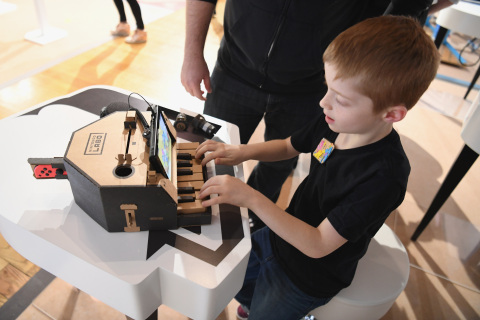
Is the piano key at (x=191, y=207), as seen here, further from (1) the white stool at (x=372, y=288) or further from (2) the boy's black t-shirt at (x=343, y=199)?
(1) the white stool at (x=372, y=288)

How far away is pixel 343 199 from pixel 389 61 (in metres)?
0.35

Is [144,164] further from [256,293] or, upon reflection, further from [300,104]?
[300,104]

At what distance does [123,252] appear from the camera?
890 millimetres

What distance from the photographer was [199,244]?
935mm

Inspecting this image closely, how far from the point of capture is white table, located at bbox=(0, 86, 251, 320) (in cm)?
86

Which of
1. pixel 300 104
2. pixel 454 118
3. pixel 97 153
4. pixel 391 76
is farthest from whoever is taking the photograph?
pixel 454 118

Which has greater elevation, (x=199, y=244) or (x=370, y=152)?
(x=370, y=152)

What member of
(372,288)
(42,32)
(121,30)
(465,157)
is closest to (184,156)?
(372,288)

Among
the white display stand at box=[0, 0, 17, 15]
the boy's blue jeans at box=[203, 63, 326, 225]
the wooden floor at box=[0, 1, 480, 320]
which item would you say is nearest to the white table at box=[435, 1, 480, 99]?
the wooden floor at box=[0, 1, 480, 320]

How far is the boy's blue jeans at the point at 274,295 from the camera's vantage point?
1091 millimetres

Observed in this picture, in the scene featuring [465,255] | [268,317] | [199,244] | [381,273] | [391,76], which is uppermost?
[391,76]

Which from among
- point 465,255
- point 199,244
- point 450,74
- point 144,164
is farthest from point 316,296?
point 450,74

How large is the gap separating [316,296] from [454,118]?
290 cm

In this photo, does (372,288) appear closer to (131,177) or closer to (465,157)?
(131,177)
